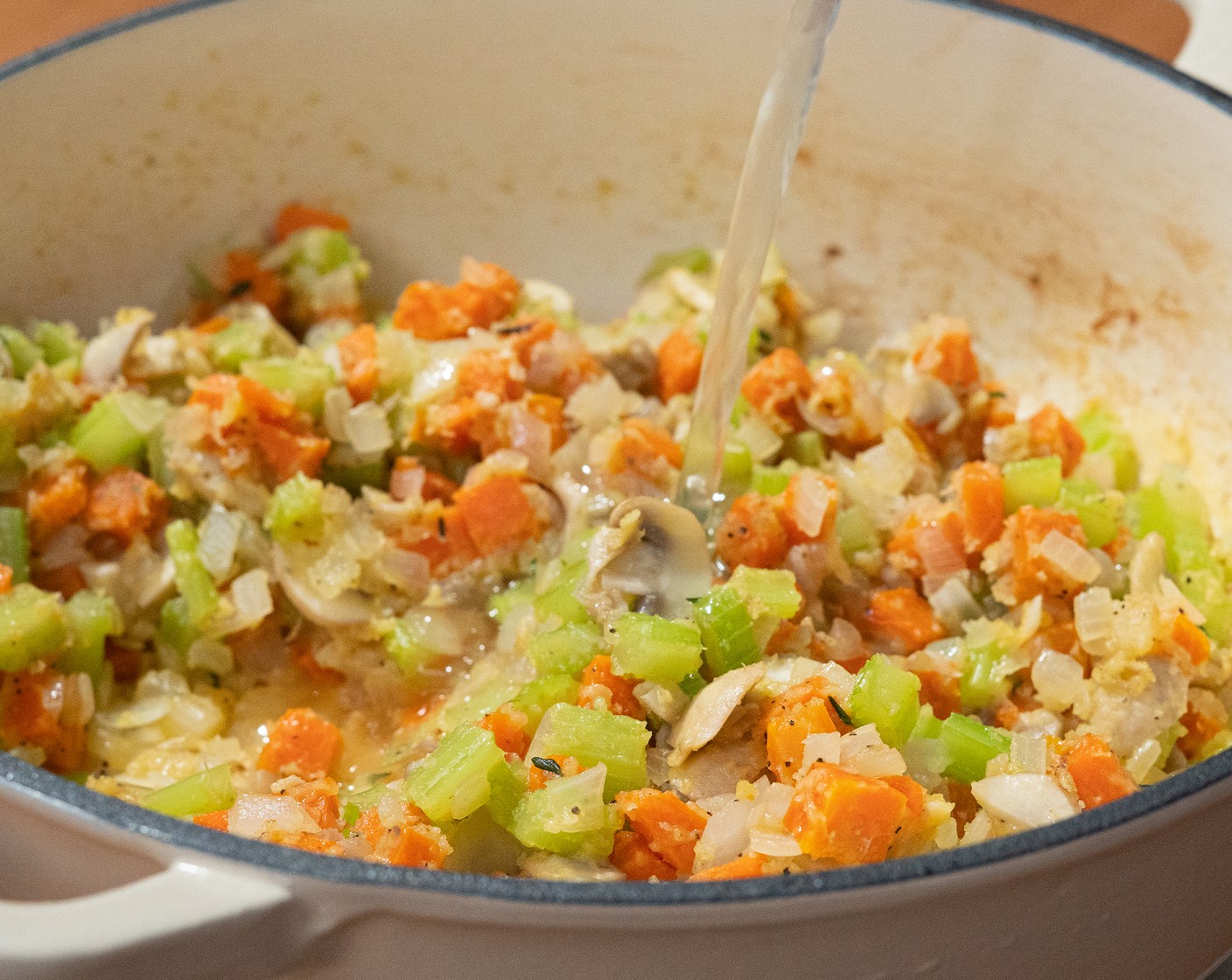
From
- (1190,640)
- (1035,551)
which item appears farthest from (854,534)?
(1190,640)

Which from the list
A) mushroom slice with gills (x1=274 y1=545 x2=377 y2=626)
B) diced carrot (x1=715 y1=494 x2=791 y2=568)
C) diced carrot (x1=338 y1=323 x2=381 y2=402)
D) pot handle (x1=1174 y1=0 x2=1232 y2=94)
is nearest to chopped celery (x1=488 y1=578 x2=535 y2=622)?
mushroom slice with gills (x1=274 y1=545 x2=377 y2=626)

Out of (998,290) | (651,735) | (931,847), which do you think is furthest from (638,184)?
(931,847)

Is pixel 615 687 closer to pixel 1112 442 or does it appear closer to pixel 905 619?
pixel 905 619

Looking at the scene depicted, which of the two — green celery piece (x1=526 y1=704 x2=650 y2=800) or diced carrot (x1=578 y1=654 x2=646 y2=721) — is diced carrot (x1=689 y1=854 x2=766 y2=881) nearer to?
green celery piece (x1=526 y1=704 x2=650 y2=800)

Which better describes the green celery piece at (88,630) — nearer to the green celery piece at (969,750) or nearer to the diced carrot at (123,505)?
the diced carrot at (123,505)

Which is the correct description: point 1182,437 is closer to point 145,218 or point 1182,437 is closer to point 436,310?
point 436,310

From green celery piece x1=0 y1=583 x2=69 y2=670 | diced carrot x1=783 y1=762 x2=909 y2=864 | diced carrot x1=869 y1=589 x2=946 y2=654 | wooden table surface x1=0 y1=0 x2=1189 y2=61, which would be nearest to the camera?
diced carrot x1=783 y1=762 x2=909 y2=864
